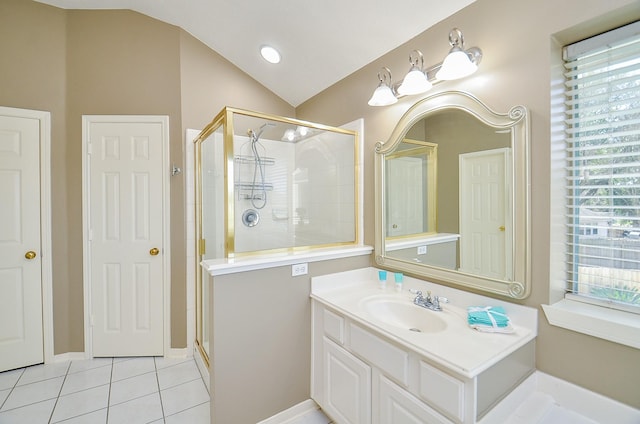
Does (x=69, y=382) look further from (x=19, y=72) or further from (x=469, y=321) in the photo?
(x=469, y=321)

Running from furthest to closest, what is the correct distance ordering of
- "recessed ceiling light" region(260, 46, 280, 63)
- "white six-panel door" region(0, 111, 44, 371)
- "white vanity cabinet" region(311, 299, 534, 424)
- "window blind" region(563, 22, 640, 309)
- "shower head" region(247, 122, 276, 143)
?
"recessed ceiling light" region(260, 46, 280, 63), "white six-panel door" region(0, 111, 44, 371), "shower head" region(247, 122, 276, 143), "window blind" region(563, 22, 640, 309), "white vanity cabinet" region(311, 299, 534, 424)

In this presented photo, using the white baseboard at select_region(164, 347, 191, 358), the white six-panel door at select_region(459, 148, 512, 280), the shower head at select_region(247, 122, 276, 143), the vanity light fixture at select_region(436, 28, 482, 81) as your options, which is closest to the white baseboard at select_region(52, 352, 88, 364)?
the white baseboard at select_region(164, 347, 191, 358)

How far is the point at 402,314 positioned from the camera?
1.65m

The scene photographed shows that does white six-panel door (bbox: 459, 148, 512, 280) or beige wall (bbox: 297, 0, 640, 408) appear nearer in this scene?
beige wall (bbox: 297, 0, 640, 408)

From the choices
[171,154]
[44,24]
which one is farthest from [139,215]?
[44,24]

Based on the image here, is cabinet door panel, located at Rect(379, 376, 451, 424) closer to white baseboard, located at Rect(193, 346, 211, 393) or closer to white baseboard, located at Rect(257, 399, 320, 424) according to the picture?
white baseboard, located at Rect(257, 399, 320, 424)

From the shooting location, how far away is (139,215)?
Result: 2.48 m

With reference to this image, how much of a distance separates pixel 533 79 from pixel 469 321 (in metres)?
1.18

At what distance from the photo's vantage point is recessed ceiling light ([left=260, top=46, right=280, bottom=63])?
7.69ft

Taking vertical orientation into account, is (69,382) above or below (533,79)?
below

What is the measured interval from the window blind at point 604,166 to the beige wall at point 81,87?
270 cm

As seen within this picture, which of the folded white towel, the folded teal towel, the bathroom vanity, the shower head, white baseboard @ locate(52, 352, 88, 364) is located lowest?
white baseboard @ locate(52, 352, 88, 364)

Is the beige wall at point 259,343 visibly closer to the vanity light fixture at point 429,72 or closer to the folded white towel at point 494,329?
the folded white towel at point 494,329

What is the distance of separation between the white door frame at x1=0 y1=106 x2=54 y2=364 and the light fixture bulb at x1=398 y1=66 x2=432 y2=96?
2897 mm
